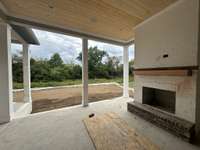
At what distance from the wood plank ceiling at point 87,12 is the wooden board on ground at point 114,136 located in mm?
2701

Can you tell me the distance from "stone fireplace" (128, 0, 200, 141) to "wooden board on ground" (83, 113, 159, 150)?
0.68 metres

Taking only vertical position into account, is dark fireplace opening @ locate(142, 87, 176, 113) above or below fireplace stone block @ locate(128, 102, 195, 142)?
above

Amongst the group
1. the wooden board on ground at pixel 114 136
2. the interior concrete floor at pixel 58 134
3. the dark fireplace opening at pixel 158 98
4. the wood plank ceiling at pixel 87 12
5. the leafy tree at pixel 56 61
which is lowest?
the interior concrete floor at pixel 58 134

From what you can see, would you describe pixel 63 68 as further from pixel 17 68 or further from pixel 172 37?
pixel 172 37

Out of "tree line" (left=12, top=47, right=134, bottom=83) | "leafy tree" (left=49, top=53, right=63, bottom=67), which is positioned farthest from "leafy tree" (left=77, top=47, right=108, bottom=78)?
"leafy tree" (left=49, top=53, right=63, bottom=67)

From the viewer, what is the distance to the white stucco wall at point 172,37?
2.10 m

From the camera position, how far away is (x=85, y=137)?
6.82 ft

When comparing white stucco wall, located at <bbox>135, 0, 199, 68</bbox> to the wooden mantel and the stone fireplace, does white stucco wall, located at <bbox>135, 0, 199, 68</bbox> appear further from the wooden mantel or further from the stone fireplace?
the wooden mantel

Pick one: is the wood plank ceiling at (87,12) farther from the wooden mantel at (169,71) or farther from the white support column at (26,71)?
the white support column at (26,71)

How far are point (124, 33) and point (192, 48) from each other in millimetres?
2500

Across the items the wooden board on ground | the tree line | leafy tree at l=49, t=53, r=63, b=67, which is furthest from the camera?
leafy tree at l=49, t=53, r=63, b=67

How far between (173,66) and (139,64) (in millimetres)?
1140

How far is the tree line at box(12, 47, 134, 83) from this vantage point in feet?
15.6

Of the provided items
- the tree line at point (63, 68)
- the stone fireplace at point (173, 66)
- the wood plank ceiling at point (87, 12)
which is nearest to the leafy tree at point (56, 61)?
the tree line at point (63, 68)
